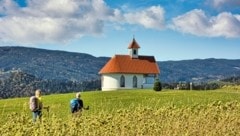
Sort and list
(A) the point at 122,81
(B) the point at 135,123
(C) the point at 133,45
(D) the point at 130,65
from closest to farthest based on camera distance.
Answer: (B) the point at 135,123 < (A) the point at 122,81 < (D) the point at 130,65 < (C) the point at 133,45

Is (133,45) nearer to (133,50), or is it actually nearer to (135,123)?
(133,50)

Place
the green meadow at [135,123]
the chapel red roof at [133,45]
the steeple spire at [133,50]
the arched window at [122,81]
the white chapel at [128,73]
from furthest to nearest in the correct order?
the chapel red roof at [133,45]
the steeple spire at [133,50]
the arched window at [122,81]
the white chapel at [128,73]
the green meadow at [135,123]

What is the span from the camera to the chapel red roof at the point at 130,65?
91.6 meters

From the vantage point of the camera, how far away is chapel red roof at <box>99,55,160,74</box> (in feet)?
300

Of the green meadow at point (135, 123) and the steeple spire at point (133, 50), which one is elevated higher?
the steeple spire at point (133, 50)

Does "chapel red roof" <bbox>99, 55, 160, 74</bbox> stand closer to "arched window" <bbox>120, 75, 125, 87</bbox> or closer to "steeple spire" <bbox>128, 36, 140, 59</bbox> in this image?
"steeple spire" <bbox>128, 36, 140, 59</bbox>

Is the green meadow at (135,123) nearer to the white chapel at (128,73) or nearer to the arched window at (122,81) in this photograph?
the white chapel at (128,73)

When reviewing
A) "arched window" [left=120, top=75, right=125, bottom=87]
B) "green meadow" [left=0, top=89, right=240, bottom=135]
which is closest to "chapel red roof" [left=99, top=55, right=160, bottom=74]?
"arched window" [left=120, top=75, right=125, bottom=87]

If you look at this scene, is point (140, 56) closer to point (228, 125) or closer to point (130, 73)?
point (130, 73)

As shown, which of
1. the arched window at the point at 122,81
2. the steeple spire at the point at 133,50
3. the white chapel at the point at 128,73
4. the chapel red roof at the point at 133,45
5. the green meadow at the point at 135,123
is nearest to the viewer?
the green meadow at the point at 135,123

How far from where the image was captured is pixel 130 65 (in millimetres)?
A: 92688

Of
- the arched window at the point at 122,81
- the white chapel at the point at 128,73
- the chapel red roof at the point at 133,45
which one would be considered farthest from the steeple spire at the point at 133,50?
the arched window at the point at 122,81

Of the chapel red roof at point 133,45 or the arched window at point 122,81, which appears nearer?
the arched window at point 122,81

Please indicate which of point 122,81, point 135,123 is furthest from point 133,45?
point 135,123
